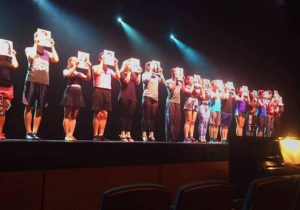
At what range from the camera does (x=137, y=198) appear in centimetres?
161

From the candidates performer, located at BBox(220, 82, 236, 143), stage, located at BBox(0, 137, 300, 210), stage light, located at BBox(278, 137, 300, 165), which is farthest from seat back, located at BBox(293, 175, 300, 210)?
performer, located at BBox(220, 82, 236, 143)

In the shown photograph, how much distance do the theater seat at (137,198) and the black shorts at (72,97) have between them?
3.49m

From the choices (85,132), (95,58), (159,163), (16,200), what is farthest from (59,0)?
(16,200)

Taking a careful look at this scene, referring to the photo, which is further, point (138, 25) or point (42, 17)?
point (138, 25)

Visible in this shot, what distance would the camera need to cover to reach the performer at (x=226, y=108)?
7.46m

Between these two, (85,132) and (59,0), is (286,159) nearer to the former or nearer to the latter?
(85,132)

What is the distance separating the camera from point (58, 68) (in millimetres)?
5832

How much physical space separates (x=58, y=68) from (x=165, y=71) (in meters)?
2.66

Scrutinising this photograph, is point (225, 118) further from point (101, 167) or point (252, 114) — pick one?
point (101, 167)

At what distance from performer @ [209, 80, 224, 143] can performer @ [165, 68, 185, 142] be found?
3.36 ft

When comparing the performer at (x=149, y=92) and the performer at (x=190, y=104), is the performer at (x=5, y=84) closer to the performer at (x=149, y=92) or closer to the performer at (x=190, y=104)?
the performer at (x=149, y=92)

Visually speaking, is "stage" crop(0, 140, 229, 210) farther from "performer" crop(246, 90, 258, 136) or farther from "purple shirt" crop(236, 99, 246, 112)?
"performer" crop(246, 90, 258, 136)

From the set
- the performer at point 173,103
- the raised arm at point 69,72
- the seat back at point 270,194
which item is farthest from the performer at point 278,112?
the seat back at point 270,194

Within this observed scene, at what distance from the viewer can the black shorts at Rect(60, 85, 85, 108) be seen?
4.92 metres
